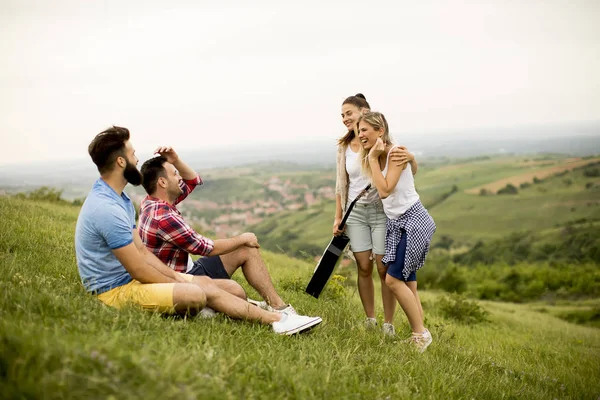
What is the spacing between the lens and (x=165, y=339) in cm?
329

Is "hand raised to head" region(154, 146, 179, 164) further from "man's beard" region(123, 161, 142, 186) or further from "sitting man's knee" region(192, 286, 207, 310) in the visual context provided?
"sitting man's knee" region(192, 286, 207, 310)

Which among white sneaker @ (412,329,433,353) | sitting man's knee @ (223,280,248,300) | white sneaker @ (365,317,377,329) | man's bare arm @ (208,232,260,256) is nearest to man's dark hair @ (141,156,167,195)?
man's bare arm @ (208,232,260,256)

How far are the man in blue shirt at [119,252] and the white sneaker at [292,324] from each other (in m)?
0.47

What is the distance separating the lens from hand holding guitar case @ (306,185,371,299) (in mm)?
5891

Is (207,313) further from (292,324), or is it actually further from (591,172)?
(591,172)

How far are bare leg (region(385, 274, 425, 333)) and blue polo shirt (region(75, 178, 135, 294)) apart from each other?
9.05ft

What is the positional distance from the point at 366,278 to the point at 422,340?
1.06 metres

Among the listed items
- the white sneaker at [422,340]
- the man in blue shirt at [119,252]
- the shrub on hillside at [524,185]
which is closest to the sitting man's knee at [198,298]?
the man in blue shirt at [119,252]

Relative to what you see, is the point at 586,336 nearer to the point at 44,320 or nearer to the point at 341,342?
the point at 341,342

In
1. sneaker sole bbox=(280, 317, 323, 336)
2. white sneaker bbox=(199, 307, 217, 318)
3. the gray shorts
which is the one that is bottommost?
sneaker sole bbox=(280, 317, 323, 336)

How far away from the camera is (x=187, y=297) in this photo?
12.7 ft

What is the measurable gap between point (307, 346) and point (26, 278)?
7.91ft

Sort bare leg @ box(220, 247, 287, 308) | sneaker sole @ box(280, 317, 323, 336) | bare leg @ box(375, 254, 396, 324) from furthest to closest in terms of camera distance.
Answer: bare leg @ box(375, 254, 396, 324) < bare leg @ box(220, 247, 287, 308) < sneaker sole @ box(280, 317, 323, 336)

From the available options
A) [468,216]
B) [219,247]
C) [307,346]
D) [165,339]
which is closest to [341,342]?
[307,346]
